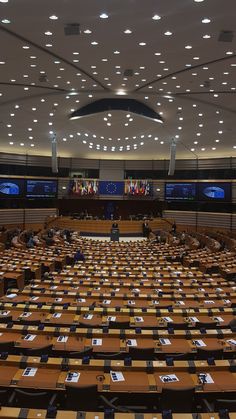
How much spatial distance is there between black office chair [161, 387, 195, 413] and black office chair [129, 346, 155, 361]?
1.67 metres

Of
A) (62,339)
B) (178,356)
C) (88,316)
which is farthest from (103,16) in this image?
(178,356)

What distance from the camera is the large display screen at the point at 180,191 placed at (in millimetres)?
40938

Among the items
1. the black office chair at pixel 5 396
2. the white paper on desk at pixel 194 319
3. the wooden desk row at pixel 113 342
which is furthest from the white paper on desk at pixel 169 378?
the white paper on desk at pixel 194 319

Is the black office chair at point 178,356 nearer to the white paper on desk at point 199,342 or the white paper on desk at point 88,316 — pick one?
the white paper on desk at point 199,342

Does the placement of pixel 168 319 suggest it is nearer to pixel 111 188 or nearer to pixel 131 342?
pixel 131 342

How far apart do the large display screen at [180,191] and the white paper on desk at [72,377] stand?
115ft

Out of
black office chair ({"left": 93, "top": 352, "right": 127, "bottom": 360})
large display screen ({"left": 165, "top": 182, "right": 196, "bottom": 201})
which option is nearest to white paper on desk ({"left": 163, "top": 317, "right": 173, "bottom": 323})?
black office chair ({"left": 93, "top": 352, "right": 127, "bottom": 360})

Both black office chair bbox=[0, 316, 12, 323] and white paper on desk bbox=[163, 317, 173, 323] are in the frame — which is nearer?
black office chair bbox=[0, 316, 12, 323]

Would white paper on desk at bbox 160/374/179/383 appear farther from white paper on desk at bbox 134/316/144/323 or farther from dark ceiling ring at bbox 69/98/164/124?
dark ceiling ring at bbox 69/98/164/124

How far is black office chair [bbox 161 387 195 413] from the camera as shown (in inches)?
244

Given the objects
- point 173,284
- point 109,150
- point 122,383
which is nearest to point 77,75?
point 173,284

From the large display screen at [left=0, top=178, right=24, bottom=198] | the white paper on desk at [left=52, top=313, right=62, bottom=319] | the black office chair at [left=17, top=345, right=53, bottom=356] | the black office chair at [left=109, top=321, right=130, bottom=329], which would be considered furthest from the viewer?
the large display screen at [left=0, top=178, right=24, bottom=198]

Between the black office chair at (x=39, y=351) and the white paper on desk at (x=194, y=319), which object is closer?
the black office chair at (x=39, y=351)

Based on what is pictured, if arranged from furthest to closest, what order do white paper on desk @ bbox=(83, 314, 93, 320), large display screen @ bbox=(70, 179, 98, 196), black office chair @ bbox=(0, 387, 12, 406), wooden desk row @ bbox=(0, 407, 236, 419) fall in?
1. large display screen @ bbox=(70, 179, 98, 196)
2. white paper on desk @ bbox=(83, 314, 93, 320)
3. black office chair @ bbox=(0, 387, 12, 406)
4. wooden desk row @ bbox=(0, 407, 236, 419)
